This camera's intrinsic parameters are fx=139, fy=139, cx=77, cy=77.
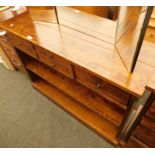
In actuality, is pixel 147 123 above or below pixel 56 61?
below

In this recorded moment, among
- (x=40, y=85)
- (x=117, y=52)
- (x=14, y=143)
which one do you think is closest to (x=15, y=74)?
(x=40, y=85)

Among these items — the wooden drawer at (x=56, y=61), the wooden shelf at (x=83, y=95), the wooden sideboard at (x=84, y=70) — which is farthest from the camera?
the wooden shelf at (x=83, y=95)

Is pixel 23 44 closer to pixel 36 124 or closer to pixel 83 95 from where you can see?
pixel 83 95

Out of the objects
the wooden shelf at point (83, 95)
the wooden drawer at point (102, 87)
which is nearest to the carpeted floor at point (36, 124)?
the wooden shelf at point (83, 95)

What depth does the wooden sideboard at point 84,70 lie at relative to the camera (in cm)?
76

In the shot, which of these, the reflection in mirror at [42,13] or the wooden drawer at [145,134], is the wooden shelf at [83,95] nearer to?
the wooden drawer at [145,134]

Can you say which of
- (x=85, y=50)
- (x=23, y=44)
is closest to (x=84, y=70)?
(x=85, y=50)

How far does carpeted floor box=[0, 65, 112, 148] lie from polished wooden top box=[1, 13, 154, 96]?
2.82 ft

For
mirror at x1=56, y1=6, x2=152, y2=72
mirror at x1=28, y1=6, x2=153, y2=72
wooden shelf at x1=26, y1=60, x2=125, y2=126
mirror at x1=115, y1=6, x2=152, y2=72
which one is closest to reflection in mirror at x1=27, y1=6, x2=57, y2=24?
mirror at x1=28, y1=6, x2=153, y2=72

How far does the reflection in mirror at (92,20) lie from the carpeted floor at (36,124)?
944mm

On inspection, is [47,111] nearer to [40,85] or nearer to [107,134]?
[40,85]

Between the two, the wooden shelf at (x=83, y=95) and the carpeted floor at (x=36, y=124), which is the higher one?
the wooden shelf at (x=83, y=95)

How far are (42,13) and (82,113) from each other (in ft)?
3.38

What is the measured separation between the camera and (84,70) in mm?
880
